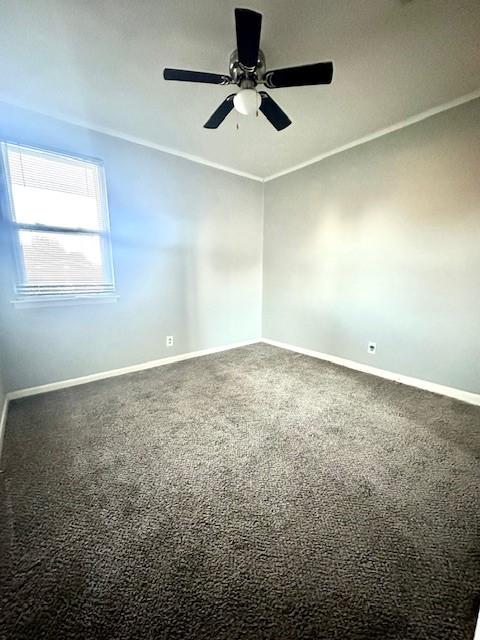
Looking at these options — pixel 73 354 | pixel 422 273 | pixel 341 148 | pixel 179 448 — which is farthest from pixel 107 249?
pixel 422 273

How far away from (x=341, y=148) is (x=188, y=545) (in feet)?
12.4

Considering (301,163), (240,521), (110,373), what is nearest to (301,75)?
(301,163)

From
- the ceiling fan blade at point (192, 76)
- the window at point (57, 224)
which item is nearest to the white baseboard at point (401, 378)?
the window at point (57, 224)

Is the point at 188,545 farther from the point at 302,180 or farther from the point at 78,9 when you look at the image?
the point at 302,180

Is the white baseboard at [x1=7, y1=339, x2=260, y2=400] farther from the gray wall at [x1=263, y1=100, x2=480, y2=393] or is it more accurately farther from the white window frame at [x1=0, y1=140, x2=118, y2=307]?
the gray wall at [x1=263, y1=100, x2=480, y2=393]

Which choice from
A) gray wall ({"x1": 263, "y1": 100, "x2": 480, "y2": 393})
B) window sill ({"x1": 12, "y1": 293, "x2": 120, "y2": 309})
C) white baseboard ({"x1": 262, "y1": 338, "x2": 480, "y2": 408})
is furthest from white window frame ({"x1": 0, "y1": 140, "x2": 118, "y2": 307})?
white baseboard ({"x1": 262, "y1": 338, "x2": 480, "y2": 408})

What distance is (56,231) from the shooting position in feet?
7.93

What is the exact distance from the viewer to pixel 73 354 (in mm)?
2604

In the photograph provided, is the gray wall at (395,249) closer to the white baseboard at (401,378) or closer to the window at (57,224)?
the white baseboard at (401,378)

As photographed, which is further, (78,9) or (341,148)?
(341,148)

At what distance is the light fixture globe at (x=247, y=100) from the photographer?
165cm

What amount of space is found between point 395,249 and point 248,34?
7.24ft

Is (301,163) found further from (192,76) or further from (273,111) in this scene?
(192,76)

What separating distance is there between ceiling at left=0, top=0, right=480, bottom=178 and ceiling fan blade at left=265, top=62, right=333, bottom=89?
0.89ft
